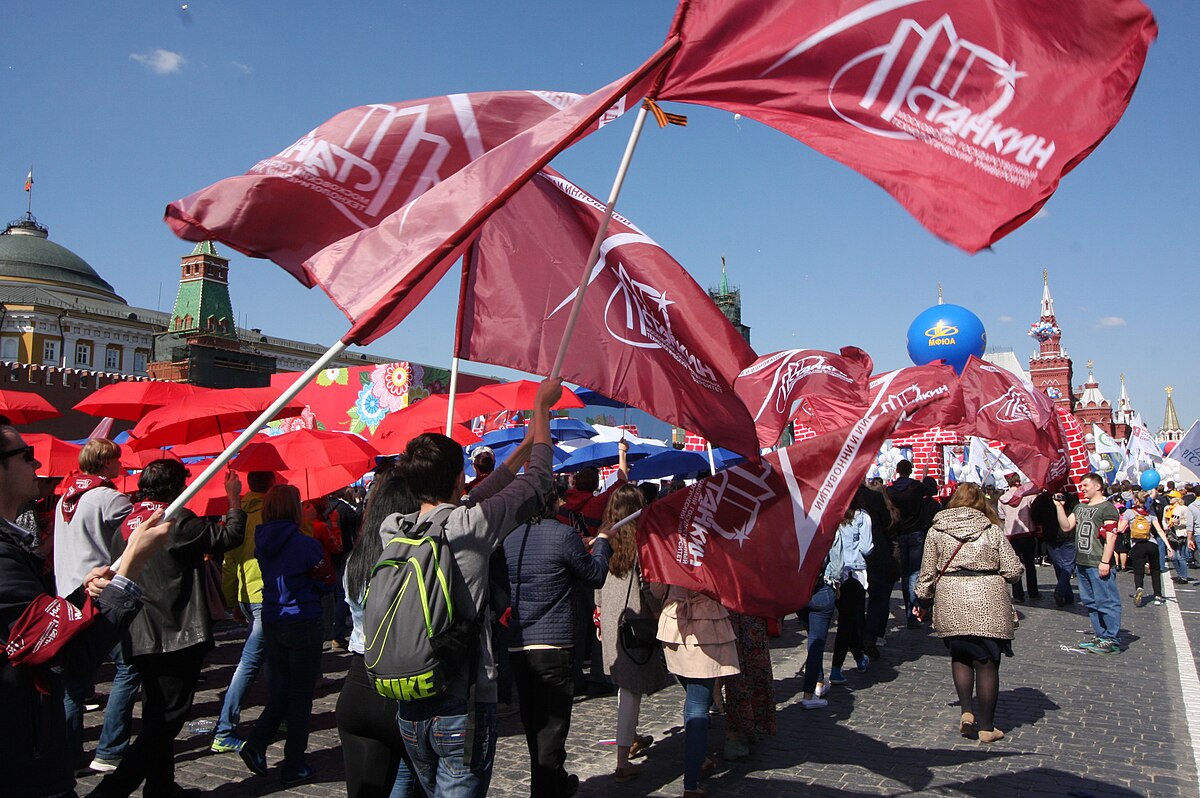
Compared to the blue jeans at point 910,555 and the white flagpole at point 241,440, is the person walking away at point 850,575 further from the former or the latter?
the white flagpole at point 241,440

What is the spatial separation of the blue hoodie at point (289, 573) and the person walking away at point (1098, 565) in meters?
8.49

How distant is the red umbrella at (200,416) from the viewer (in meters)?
7.88

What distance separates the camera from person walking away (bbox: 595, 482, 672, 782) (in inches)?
229

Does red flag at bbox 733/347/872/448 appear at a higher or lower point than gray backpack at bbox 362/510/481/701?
higher

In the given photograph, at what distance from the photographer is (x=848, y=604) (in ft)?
27.7

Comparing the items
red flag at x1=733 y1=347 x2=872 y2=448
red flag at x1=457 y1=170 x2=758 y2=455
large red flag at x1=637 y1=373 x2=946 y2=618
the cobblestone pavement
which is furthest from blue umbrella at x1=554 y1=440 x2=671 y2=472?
large red flag at x1=637 y1=373 x2=946 y2=618

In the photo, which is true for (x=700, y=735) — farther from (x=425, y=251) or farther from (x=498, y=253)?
(x=425, y=251)

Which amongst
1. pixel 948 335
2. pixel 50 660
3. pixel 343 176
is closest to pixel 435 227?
pixel 343 176

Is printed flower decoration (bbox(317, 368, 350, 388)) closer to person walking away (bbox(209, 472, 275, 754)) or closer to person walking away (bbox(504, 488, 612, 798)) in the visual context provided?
person walking away (bbox(209, 472, 275, 754))

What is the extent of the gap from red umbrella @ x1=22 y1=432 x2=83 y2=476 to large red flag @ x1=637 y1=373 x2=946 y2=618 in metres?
→ 8.62

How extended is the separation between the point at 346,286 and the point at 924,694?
22.2ft

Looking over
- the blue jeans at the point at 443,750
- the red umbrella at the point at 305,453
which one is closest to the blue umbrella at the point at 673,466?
the red umbrella at the point at 305,453

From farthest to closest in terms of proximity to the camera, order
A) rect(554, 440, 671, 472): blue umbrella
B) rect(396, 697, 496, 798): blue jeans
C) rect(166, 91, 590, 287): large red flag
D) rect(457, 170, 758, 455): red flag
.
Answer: rect(554, 440, 671, 472): blue umbrella → rect(457, 170, 758, 455): red flag → rect(166, 91, 590, 287): large red flag → rect(396, 697, 496, 798): blue jeans

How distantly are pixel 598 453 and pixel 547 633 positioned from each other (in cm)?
893
